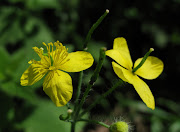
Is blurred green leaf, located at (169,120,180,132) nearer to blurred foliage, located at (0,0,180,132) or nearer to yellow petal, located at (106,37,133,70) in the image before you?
blurred foliage, located at (0,0,180,132)

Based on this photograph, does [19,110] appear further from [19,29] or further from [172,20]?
[172,20]

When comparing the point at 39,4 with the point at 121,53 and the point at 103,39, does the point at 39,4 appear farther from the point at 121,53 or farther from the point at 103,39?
the point at 121,53

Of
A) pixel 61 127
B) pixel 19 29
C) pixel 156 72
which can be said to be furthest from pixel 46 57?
pixel 19 29

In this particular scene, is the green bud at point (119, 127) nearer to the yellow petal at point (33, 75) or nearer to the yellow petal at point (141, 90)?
the yellow petal at point (141, 90)

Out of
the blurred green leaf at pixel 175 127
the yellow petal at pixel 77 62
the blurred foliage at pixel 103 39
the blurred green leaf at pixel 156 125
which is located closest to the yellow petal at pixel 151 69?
the yellow petal at pixel 77 62

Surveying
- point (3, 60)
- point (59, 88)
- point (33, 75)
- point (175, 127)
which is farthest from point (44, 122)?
point (175, 127)
